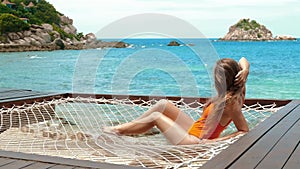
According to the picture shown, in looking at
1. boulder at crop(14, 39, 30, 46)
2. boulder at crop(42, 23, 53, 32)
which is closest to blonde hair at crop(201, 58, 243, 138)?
boulder at crop(14, 39, 30, 46)

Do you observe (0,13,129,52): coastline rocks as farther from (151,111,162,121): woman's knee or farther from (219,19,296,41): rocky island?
(151,111,162,121): woman's knee

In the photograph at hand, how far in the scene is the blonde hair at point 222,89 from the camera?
89.2 inches

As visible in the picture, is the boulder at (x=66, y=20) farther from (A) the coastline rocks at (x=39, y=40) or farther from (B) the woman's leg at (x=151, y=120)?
(B) the woman's leg at (x=151, y=120)

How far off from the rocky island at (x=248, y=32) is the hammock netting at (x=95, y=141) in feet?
137

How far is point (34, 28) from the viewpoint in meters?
37.0

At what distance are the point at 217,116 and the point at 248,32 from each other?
44.8 m

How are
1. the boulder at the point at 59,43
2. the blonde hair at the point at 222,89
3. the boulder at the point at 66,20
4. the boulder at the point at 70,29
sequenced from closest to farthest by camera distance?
the blonde hair at the point at 222,89
the boulder at the point at 59,43
the boulder at the point at 70,29
the boulder at the point at 66,20

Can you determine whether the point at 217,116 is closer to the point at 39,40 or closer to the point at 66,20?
the point at 39,40

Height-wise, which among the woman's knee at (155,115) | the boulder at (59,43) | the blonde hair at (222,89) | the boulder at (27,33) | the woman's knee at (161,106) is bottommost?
the boulder at (59,43)

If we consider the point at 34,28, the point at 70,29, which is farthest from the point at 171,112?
the point at 70,29

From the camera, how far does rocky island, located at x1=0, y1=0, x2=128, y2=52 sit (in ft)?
114

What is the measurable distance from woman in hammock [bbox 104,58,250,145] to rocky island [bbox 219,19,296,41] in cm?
4283

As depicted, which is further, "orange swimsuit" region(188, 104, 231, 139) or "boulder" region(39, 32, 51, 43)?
"boulder" region(39, 32, 51, 43)

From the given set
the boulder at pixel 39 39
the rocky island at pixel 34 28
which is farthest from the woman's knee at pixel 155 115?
the boulder at pixel 39 39
